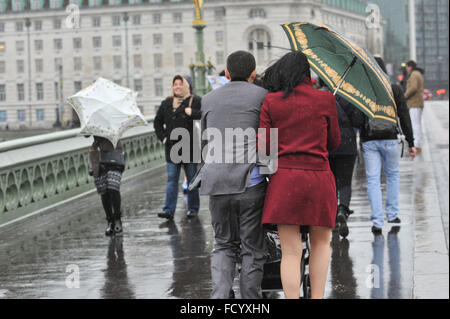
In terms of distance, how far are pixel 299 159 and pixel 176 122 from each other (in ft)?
18.0

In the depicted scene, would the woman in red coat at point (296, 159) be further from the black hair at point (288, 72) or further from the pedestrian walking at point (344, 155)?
the pedestrian walking at point (344, 155)

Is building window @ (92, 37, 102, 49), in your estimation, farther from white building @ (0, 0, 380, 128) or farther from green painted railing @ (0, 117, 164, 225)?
green painted railing @ (0, 117, 164, 225)

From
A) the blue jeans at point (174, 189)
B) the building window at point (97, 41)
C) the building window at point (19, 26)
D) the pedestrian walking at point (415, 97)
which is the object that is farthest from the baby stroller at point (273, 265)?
the building window at point (97, 41)

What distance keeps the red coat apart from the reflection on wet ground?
1.58 m

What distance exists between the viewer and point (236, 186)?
19.0 ft

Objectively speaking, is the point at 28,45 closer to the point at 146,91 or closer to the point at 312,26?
the point at 146,91

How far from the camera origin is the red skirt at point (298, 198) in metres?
5.59

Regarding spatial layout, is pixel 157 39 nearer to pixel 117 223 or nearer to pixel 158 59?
pixel 158 59

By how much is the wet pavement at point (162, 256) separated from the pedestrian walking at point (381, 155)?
29 cm

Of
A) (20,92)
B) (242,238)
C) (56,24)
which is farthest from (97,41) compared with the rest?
(242,238)

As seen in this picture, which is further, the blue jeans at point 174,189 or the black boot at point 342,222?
the blue jeans at point 174,189

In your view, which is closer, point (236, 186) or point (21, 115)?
point (236, 186)

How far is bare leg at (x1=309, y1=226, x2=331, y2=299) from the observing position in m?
5.84

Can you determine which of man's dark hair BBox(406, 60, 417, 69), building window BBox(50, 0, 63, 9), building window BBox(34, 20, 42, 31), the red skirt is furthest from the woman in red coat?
building window BBox(34, 20, 42, 31)
